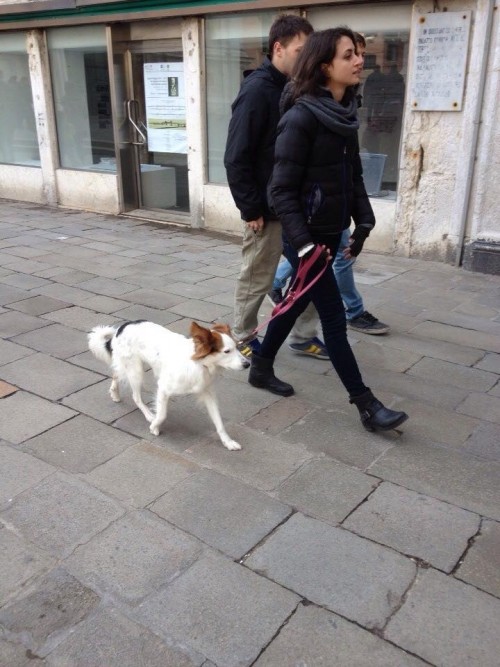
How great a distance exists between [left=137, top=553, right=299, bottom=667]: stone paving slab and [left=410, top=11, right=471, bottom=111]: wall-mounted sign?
18.1 ft

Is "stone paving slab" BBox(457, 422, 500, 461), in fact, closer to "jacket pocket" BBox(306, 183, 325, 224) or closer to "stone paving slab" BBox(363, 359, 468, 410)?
"stone paving slab" BBox(363, 359, 468, 410)

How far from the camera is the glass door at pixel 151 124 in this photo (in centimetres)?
888

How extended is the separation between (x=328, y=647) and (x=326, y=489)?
2.98 feet

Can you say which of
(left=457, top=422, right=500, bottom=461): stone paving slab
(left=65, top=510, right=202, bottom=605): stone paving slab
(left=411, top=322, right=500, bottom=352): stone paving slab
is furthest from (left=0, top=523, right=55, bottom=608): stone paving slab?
(left=411, top=322, right=500, bottom=352): stone paving slab

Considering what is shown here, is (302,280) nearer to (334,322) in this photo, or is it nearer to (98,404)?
(334,322)

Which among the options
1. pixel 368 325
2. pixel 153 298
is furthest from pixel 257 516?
pixel 153 298

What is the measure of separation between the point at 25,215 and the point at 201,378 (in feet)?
25.7

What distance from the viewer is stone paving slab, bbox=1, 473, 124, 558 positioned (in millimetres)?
2605

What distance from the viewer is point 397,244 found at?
7113 mm

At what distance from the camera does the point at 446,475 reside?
3.04 m

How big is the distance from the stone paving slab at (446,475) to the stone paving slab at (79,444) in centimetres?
136

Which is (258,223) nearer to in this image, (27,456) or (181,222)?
(27,456)

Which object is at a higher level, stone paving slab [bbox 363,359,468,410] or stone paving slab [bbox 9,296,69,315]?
stone paving slab [bbox 9,296,69,315]

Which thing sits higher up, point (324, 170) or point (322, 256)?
point (324, 170)
